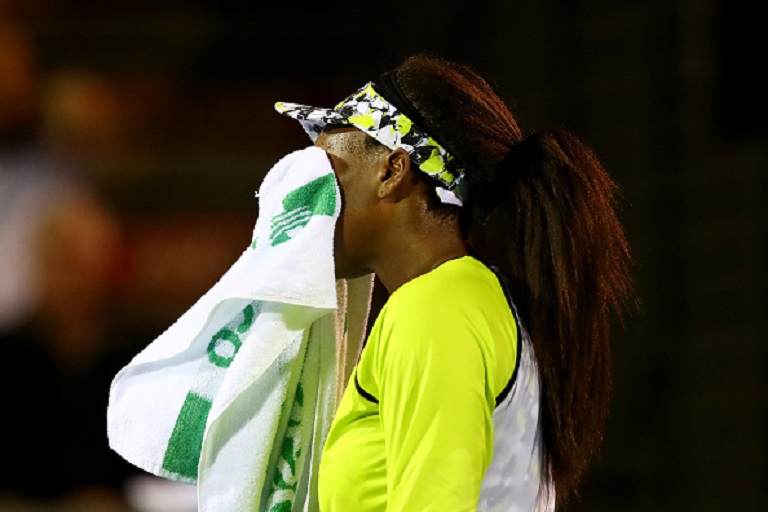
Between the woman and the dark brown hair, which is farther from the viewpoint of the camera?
the dark brown hair

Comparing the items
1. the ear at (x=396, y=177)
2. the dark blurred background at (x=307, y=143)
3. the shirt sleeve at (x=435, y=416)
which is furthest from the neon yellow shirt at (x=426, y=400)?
the dark blurred background at (x=307, y=143)

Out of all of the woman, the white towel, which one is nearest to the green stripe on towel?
the white towel

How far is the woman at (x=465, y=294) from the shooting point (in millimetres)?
1276

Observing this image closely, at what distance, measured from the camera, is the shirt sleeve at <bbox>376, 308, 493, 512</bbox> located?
1252 mm

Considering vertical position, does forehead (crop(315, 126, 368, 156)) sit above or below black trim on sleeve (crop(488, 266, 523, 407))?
above

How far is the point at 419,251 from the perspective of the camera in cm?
147

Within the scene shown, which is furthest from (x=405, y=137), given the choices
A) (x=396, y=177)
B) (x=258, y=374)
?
(x=258, y=374)

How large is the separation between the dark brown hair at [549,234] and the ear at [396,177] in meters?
0.04

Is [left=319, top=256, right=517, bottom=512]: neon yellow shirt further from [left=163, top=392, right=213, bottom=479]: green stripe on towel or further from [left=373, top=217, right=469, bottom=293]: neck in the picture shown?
[left=163, top=392, right=213, bottom=479]: green stripe on towel

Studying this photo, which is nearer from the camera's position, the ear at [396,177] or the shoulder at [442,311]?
the shoulder at [442,311]

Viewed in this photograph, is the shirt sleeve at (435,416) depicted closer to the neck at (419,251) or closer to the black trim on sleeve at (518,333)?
the black trim on sleeve at (518,333)

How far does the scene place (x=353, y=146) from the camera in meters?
1.50

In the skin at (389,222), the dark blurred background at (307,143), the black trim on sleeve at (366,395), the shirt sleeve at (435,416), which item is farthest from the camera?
the dark blurred background at (307,143)

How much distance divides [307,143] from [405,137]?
222 cm
